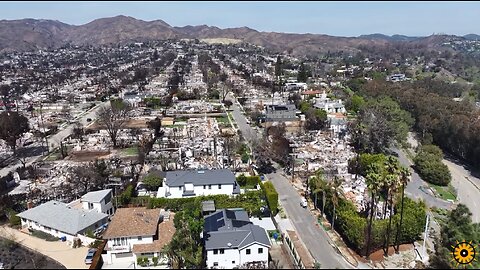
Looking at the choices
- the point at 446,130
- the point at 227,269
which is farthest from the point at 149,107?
the point at 227,269

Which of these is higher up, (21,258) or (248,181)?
(248,181)

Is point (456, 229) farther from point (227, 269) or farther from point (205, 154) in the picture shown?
point (205, 154)

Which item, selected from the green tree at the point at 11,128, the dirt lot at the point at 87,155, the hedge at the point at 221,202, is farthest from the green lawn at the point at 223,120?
the hedge at the point at 221,202

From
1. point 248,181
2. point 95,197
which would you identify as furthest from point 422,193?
point 95,197

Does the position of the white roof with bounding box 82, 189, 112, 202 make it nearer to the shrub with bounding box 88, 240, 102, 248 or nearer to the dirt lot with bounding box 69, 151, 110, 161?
the shrub with bounding box 88, 240, 102, 248

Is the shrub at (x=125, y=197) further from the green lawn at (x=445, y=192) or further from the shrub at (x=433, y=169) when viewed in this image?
the shrub at (x=433, y=169)

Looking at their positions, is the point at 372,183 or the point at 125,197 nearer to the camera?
the point at 372,183

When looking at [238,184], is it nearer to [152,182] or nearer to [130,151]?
[152,182]

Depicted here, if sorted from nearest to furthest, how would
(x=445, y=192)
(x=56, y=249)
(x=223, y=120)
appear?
(x=56, y=249) → (x=445, y=192) → (x=223, y=120)

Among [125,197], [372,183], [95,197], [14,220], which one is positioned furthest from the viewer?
[125,197]
